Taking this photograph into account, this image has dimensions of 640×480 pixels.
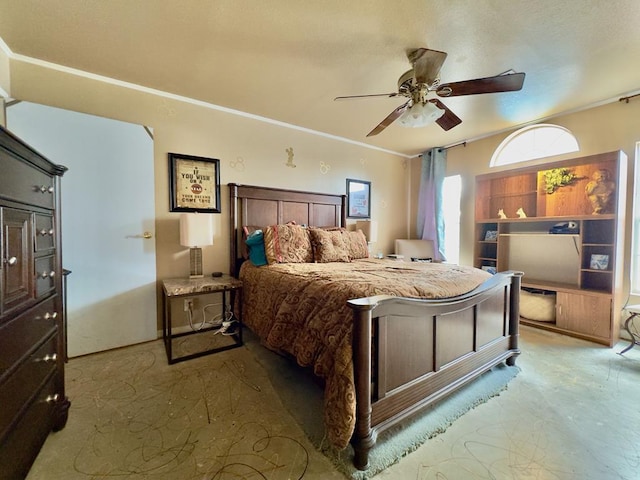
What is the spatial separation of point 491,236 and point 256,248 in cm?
329

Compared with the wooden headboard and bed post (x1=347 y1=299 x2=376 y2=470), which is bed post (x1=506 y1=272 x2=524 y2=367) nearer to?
bed post (x1=347 y1=299 x2=376 y2=470)

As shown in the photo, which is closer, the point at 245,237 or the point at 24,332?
the point at 24,332

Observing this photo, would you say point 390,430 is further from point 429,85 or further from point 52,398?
point 429,85

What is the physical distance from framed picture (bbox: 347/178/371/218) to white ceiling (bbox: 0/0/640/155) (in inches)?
58.9

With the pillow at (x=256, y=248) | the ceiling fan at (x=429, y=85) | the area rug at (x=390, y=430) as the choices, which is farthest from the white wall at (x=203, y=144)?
the ceiling fan at (x=429, y=85)

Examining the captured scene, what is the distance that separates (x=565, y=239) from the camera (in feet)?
10.6

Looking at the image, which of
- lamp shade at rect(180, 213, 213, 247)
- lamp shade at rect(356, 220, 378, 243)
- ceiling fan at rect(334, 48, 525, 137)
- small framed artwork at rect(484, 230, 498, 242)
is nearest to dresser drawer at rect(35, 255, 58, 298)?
lamp shade at rect(180, 213, 213, 247)

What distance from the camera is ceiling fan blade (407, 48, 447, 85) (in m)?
1.77

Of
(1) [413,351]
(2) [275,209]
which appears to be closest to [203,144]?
(2) [275,209]

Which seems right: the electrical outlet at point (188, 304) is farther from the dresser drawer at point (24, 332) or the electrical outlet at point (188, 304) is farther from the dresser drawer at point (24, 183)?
the dresser drawer at point (24, 183)

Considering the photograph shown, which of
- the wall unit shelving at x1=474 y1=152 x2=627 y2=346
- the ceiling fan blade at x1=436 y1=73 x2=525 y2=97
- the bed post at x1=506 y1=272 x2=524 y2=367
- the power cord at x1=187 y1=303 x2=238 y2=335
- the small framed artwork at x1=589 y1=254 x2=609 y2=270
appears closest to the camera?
the ceiling fan blade at x1=436 y1=73 x2=525 y2=97

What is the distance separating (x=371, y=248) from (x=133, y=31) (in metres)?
3.84

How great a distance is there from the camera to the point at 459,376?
1.77 m

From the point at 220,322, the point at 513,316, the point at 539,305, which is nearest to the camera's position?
the point at 513,316
